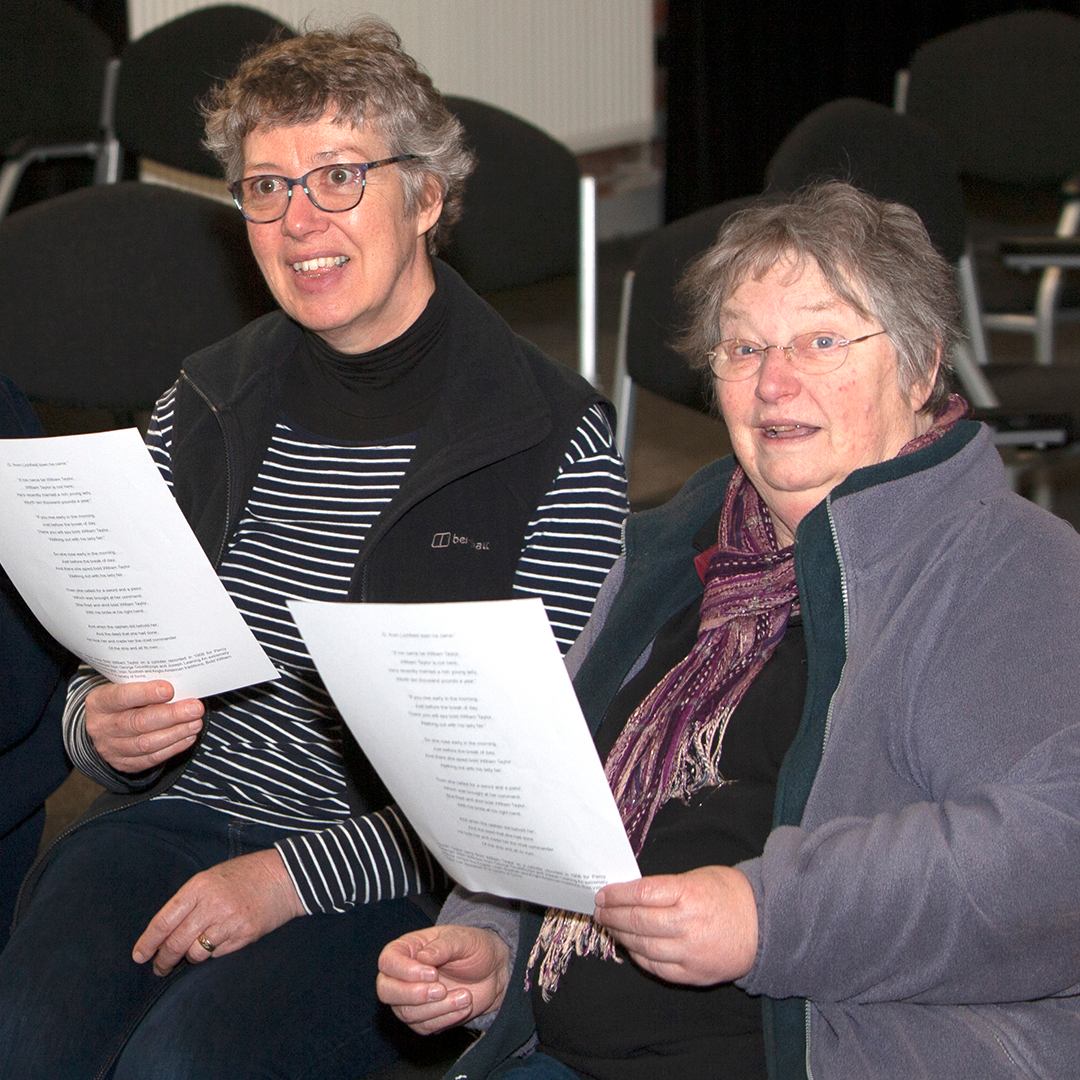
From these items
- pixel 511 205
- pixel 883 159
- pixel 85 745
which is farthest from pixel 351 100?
pixel 883 159

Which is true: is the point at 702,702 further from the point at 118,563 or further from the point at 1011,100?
the point at 1011,100

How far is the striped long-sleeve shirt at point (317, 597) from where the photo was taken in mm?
1697

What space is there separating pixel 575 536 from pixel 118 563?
1.77 ft

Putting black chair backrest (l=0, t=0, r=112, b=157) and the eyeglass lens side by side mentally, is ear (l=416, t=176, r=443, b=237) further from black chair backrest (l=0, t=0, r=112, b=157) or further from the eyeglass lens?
black chair backrest (l=0, t=0, r=112, b=157)

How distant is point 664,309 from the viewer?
2908 millimetres

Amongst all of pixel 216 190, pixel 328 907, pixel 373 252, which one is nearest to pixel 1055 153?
pixel 216 190

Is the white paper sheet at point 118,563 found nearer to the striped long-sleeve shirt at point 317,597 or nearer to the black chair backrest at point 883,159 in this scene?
the striped long-sleeve shirt at point 317,597

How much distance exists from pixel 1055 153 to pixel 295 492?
12.6 ft

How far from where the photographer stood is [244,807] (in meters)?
1.81

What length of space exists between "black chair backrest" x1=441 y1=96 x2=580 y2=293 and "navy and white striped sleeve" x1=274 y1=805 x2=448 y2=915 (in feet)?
5.69

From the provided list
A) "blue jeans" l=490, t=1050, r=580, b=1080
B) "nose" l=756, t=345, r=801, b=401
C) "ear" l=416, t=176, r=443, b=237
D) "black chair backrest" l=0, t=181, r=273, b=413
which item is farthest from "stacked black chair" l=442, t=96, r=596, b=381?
"blue jeans" l=490, t=1050, r=580, b=1080

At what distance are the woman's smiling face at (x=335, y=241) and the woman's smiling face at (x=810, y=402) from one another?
513mm

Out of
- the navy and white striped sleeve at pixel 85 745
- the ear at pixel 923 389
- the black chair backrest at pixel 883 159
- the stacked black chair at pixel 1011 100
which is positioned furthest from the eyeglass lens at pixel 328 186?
the stacked black chair at pixel 1011 100

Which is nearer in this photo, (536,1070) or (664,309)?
(536,1070)
